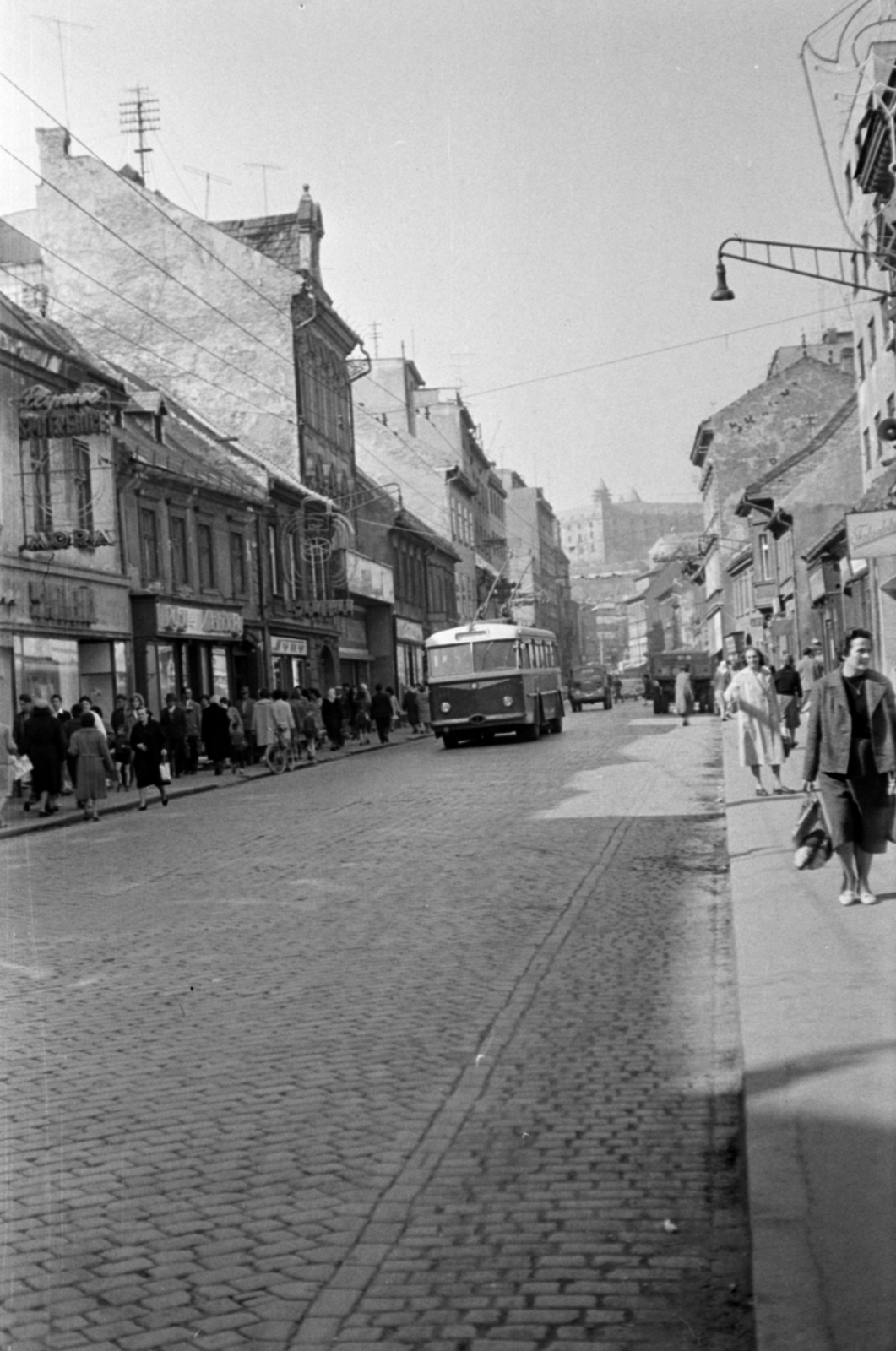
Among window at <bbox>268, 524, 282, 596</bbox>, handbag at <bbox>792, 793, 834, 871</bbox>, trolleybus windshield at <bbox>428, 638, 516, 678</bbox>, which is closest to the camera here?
handbag at <bbox>792, 793, 834, 871</bbox>

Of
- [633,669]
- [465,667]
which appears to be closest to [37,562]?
[465,667]

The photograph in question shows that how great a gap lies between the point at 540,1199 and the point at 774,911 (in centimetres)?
499

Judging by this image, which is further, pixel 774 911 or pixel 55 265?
pixel 55 265

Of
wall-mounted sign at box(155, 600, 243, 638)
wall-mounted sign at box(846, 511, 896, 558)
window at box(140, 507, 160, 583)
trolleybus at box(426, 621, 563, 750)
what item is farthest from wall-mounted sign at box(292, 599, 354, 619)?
wall-mounted sign at box(846, 511, 896, 558)

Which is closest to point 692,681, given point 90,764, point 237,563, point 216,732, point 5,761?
point 237,563

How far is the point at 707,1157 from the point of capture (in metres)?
5.46

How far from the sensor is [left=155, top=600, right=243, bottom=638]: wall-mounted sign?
113 ft

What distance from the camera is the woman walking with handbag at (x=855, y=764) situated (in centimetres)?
996

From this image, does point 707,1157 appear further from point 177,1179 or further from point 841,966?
point 841,966

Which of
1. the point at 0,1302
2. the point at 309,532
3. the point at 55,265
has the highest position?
the point at 55,265

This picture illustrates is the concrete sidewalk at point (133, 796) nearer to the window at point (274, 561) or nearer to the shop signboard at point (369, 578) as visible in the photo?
the window at point (274, 561)

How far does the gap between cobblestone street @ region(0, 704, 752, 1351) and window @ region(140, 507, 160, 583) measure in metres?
21.2

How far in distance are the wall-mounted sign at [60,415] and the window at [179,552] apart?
8.65 metres

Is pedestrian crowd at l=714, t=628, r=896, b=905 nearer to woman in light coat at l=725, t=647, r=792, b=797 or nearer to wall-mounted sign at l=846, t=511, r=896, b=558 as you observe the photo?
wall-mounted sign at l=846, t=511, r=896, b=558
